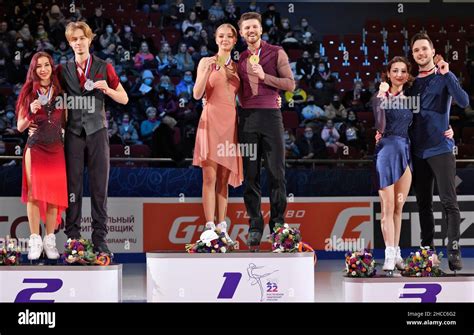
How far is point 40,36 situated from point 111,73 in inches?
241

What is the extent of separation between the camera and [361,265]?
6379 mm

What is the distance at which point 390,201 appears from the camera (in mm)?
7234

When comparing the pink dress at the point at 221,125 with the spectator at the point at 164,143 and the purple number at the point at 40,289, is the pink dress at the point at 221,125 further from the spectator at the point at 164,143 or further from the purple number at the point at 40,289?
the spectator at the point at 164,143

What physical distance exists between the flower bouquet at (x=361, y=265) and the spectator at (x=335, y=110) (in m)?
6.24

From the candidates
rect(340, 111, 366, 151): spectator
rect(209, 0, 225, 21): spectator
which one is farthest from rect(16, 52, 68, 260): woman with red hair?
rect(209, 0, 225, 21): spectator

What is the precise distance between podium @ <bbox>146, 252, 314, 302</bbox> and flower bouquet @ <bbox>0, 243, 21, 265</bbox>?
99 cm

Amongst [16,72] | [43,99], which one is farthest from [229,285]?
[16,72]

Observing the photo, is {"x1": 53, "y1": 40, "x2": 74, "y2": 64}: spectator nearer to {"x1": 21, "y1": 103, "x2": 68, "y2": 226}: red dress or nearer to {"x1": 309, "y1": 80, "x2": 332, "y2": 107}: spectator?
{"x1": 309, "y1": 80, "x2": 332, "y2": 107}: spectator

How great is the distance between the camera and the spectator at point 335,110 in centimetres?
1254

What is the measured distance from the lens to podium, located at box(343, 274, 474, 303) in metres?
6.21

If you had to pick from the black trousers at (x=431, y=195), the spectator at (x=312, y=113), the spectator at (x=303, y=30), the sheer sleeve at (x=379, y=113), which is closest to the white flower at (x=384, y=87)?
the sheer sleeve at (x=379, y=113)
